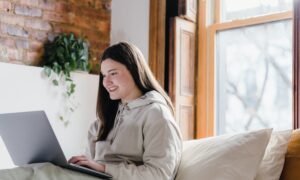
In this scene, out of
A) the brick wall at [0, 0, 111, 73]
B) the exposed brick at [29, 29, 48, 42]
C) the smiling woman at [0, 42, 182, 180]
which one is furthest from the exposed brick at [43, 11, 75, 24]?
the smiling woman at [0, 42, 182, 180]

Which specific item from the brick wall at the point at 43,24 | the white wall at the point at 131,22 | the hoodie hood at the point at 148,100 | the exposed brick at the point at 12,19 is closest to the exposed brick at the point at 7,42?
the brick wall at the point at 43,24

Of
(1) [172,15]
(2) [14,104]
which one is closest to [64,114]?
(2) [14,104]

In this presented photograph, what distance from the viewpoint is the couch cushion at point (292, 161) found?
1.71m

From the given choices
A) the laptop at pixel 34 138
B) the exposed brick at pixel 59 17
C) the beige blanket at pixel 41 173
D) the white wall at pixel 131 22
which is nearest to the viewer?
the beige blanket at pixel 41 173

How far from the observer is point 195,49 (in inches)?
125

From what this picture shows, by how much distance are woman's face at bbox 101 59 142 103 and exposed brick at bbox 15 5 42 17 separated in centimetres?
121

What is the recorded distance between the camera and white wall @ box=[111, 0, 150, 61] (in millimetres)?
3234

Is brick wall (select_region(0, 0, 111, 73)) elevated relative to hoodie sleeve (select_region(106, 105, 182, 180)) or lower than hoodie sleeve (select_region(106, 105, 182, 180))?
elevated

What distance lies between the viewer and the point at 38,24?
10.1 feet

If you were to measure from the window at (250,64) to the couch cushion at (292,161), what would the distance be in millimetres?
959

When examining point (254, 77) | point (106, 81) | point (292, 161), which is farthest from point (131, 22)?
point (292, 161)

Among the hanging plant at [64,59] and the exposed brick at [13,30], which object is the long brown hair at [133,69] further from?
the exposed brick at [13,30]

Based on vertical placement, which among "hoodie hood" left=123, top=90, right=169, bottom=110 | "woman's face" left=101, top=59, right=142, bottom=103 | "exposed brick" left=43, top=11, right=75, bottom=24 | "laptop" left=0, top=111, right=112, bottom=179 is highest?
"exposed brick" left=43, top=11, right=75, bottom=24

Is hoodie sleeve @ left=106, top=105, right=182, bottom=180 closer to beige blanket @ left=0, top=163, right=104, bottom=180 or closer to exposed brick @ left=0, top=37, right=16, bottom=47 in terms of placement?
beige blanket @ left=0, top=163, right=104, bottom=180
